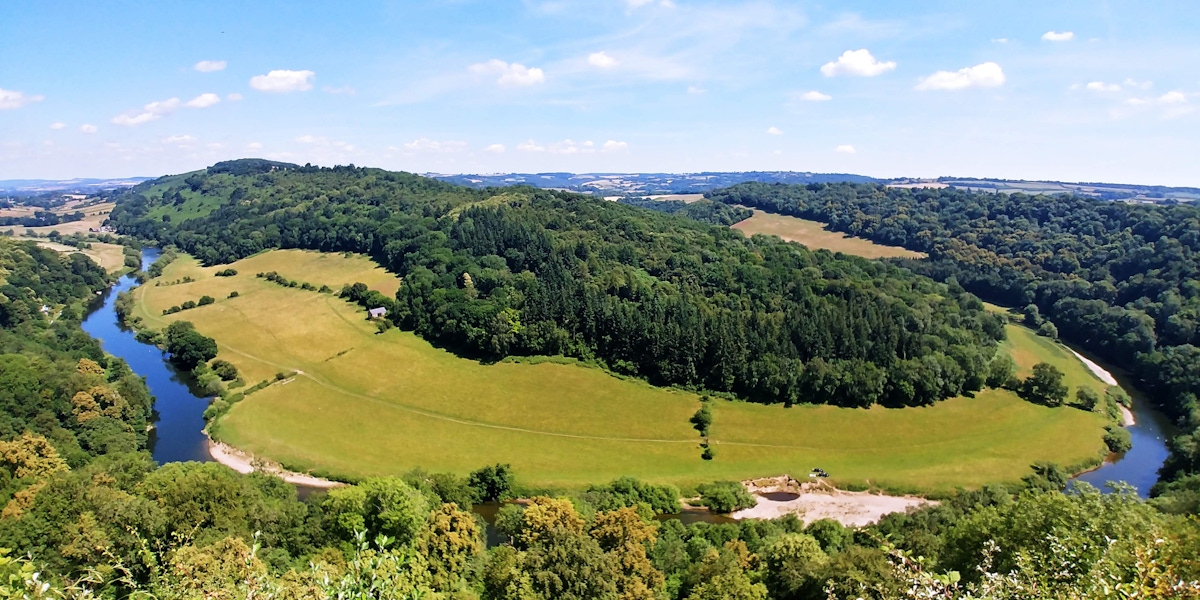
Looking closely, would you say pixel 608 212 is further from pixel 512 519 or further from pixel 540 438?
pixel 512 519

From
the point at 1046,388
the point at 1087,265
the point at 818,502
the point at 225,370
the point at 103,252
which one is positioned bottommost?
the point at 818,502

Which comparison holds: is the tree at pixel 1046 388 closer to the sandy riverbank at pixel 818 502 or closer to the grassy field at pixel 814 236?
the sandy riverbank at pixel 818 502

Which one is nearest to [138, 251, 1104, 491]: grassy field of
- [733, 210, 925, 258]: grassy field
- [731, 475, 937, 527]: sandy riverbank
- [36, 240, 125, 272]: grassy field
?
[731, 475, 937, 527]: sandy riverbank

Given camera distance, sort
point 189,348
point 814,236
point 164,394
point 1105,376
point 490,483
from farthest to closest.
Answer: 1. point 814,236
2. point 1105,376
3. point 189,348
4. point 164,394
5. point 490,483

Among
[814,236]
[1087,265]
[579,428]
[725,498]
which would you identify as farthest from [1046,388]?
[814,236]

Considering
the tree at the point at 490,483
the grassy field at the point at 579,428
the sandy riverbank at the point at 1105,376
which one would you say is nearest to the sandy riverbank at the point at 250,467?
the grassy field at the point at 579,428

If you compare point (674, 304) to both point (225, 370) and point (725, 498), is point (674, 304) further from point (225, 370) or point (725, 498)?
point (225, 370)

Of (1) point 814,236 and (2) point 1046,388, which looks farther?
(1) point 814,236
